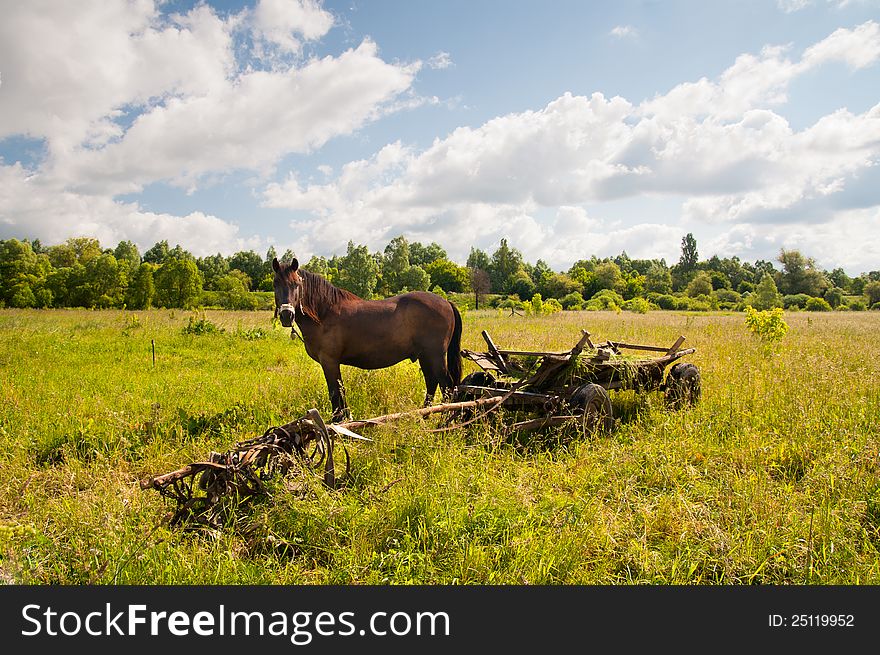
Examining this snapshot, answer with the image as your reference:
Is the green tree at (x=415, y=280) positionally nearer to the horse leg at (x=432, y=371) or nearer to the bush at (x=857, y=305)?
the horse leg at (x=432, y=371)

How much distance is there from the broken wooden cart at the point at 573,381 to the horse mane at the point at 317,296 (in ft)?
6.09

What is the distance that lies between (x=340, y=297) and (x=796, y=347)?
1236 cm

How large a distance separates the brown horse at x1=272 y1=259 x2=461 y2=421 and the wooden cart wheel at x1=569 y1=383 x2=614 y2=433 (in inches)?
66.7

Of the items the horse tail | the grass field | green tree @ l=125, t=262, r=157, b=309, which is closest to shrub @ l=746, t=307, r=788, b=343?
the grass field

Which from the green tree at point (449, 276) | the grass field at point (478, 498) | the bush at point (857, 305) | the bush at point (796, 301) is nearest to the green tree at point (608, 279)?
the green tree at point (449, 276)

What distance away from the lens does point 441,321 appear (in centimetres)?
654

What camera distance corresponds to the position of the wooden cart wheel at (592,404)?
16.8 ft

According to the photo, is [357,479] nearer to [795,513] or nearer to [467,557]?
[467,557]

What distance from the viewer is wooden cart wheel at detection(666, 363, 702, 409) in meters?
6.35

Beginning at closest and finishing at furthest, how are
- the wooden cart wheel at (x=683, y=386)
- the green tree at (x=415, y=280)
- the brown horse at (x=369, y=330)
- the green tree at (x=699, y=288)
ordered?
the brown horse at (x=369, y=330), the wooden cart wheel at (x=683, y=386), the green tree at (x=415, y=280), the green tree at (x=699, y=288)

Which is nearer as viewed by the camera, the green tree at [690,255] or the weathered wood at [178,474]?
the weathered wood at [178,474]

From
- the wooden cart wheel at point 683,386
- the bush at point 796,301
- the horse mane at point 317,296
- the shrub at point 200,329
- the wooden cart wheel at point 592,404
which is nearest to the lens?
the wooden cart wheel at point 592,404

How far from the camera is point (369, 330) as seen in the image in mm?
6188

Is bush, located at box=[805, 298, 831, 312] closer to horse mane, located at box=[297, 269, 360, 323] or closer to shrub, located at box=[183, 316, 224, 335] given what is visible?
shrub, located at box=[183, 316, 224, 335]
